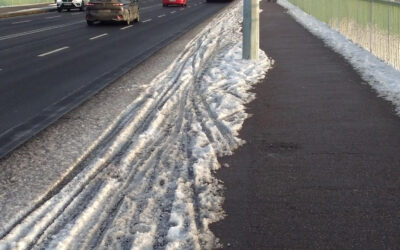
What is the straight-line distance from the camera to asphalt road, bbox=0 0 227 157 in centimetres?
823

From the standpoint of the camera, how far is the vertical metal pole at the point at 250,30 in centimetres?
1286

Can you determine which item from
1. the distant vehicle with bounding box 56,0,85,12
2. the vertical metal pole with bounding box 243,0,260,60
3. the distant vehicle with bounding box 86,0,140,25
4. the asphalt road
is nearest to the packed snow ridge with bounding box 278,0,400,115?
the vertical metal pole with bounding box 243,0,260,60

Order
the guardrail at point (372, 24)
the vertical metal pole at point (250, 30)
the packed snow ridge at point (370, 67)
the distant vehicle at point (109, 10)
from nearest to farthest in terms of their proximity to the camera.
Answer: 1. the packed snow ridge at point (370, 67)
2. the guardrail at point (372, 24)
3. the vertical metal pole at point (250, 30)
4. the distant vehicle at point (109, 10)

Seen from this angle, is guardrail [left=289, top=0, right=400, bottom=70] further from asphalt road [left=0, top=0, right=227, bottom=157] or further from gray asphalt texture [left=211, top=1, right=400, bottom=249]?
asphalt road [left=0, top=0, right=227, bottom=157]

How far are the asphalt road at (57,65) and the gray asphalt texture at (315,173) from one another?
111 inches

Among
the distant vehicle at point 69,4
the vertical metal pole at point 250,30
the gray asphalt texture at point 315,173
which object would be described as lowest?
the gray asphalt texture at point 315,173

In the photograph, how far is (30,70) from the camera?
41.8ft

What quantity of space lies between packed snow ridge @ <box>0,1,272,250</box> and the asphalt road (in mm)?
1244

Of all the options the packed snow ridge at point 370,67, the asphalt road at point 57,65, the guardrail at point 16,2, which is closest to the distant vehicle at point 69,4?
the guardrail at point 16,2

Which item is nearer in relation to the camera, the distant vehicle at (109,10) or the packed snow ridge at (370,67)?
the packed snow ridge at (370,67)

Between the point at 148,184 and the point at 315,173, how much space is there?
155 cm

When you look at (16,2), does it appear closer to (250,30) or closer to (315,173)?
(250,30)

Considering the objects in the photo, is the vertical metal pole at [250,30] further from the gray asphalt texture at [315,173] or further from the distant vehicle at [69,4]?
the distant vehicle at [69,4]

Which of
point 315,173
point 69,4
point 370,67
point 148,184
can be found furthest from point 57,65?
point 69,4
